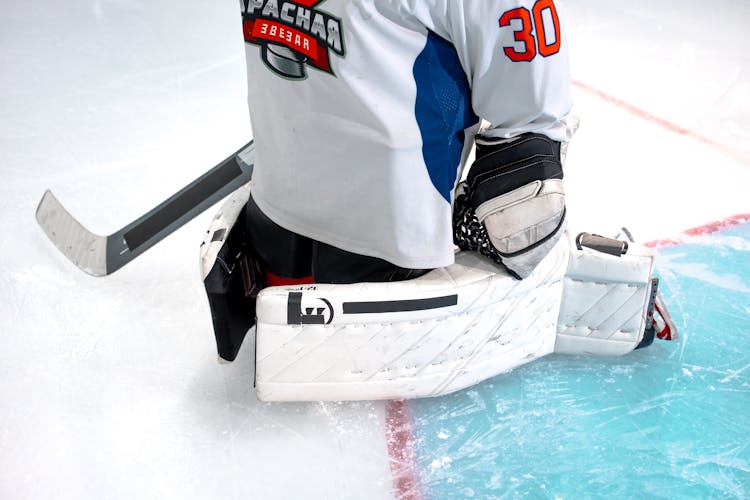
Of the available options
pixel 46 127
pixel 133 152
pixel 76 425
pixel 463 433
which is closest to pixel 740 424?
pixel 463 433

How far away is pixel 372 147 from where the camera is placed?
1.19 metres

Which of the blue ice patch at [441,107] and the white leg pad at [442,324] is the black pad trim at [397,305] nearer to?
the white leg pad at [442,324]

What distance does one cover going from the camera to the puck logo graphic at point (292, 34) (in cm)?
113

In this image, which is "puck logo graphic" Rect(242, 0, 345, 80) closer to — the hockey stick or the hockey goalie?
the hockey goalie

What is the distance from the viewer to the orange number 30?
109 centimetres

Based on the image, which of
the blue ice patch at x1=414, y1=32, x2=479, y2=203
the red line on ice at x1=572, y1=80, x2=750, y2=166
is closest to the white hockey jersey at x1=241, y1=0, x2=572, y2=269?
the blue ice patch at x1=414, y1=32, x2=479, y2=203

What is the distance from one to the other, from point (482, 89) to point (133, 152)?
4.86 feet

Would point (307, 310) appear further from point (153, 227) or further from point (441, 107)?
point (153, 227)

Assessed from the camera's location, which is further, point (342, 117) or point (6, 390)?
point (6, 390)

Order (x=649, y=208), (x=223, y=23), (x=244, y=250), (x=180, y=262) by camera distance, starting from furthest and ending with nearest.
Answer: (x=223, y=23), (x=649, y=208), (x=180, y=262), (x=244, y=250)

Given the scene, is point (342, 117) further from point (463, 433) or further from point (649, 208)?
point (649, 208)

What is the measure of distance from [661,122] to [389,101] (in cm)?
170

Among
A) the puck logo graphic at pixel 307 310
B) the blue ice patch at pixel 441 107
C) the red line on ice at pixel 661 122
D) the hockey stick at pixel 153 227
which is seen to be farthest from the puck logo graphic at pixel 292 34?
the red line on ice at pixel 661 122

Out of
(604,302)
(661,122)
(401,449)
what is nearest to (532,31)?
(604,302)
